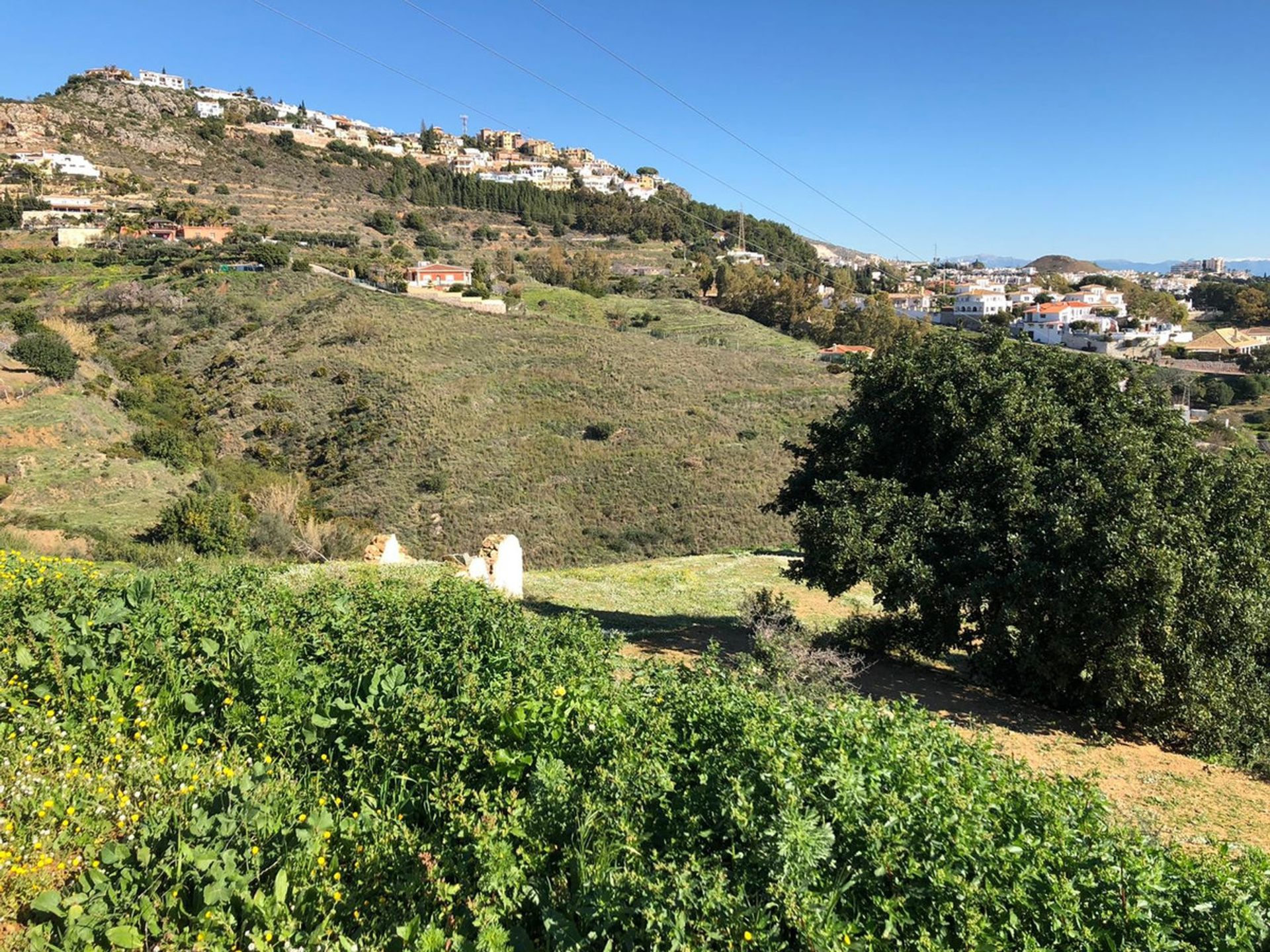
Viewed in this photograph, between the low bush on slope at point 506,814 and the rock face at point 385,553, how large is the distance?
10284mm

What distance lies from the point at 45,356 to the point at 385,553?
75.5 feet

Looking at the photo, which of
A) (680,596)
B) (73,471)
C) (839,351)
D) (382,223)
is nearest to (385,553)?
(680,596)

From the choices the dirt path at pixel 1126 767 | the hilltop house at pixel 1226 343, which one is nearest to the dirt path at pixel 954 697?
the dirt path at pixel 1126 767

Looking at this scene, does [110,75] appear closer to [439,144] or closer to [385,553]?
[439,144]

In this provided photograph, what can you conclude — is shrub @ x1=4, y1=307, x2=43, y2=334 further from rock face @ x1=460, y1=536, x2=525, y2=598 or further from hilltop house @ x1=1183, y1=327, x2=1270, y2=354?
hilltop house @ x1=1183, y1=327, x2=1270, y2=354

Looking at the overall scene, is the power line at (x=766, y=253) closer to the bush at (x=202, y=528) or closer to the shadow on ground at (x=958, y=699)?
the bush at (x=202, y=528)

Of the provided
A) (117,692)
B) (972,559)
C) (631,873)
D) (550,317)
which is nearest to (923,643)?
(972,559)

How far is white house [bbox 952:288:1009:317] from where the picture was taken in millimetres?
108750

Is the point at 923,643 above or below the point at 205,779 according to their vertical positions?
below

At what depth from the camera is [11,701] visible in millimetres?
5125

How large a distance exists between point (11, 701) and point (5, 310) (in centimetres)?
4594

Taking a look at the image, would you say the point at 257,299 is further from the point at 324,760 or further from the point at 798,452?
the point at 324,760

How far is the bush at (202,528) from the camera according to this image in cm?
1722

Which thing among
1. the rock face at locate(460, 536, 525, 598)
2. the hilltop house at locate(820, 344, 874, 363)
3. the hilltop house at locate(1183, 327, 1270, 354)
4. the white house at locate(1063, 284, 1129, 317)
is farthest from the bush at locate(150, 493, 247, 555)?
the white house at locate(1063, 284, 1129, 317)
